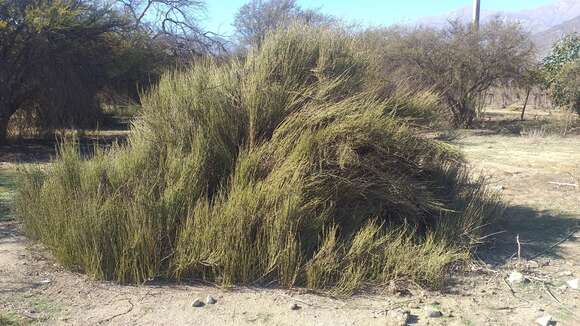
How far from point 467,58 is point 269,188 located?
64.2ft

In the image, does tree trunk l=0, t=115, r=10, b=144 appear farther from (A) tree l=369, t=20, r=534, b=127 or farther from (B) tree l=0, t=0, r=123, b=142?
(A) tree l=369, t=20, r=534, b=127

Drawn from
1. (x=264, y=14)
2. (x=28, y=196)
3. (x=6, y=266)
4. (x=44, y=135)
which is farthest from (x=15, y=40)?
(x=264, y=14)

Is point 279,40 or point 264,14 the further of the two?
point 264,14

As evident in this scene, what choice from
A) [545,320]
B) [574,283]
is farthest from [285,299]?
[574,283]

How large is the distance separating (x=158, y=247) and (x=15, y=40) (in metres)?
12.8

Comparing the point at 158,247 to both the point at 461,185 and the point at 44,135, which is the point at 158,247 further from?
the point at 44,135

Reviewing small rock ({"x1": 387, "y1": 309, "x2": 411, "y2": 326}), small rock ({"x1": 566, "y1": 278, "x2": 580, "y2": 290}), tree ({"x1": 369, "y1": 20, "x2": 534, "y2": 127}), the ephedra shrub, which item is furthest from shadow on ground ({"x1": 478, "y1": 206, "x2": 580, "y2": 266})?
tree ({"x1": 369, "y1": 20, "x2": 534, "y2": 127})

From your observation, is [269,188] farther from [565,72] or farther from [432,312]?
[565,72]

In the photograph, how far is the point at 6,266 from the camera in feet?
18.1

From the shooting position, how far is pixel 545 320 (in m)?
4.73

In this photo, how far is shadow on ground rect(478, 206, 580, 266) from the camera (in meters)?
6.59

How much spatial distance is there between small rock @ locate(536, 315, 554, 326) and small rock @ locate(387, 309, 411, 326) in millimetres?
1090

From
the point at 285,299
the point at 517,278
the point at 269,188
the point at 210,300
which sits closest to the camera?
the point at 210,300

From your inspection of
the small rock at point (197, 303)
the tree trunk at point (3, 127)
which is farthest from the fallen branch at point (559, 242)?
the tree trunk at point (3, 127)
